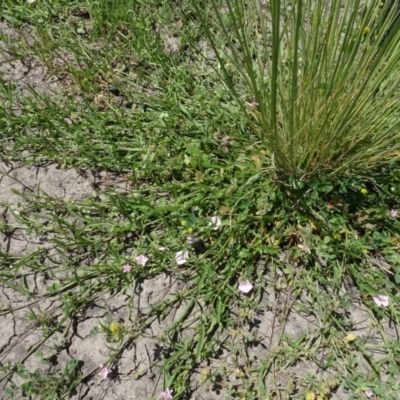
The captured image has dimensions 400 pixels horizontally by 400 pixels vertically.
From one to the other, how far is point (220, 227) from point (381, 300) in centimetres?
62

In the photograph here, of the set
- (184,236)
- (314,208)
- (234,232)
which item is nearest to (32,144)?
(184,236)

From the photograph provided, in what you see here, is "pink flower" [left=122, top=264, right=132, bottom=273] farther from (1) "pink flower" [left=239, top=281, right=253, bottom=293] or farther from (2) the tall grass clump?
(2) the tall grass clump

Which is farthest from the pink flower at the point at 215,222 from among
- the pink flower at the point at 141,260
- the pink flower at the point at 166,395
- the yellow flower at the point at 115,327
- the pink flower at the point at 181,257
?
the pink flower at the point at 166,395

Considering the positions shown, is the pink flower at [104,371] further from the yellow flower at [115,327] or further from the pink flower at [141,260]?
the pink flower at [141,260]

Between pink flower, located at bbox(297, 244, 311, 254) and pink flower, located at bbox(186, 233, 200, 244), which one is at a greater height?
pink flower, located at bbox(297, 244, 311, 254)

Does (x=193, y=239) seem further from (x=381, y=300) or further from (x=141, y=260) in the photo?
(x=381, y=300)

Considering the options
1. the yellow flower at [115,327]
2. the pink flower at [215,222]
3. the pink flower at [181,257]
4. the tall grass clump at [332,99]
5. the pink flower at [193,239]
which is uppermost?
the tall grass clump at [332,99]

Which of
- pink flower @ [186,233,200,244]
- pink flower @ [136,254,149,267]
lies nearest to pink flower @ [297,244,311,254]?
pink flower @ [186,233,200,244]

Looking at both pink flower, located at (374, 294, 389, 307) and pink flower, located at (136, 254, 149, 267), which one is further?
pink flower, located at (136, 254, 149, 267)

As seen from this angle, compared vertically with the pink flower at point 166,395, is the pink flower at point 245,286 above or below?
above

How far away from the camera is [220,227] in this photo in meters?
1.93

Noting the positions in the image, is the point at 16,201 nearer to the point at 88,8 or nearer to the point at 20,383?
the point at 20,383

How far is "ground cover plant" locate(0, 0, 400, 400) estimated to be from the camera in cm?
170

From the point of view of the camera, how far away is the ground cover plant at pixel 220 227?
67.0 inches
